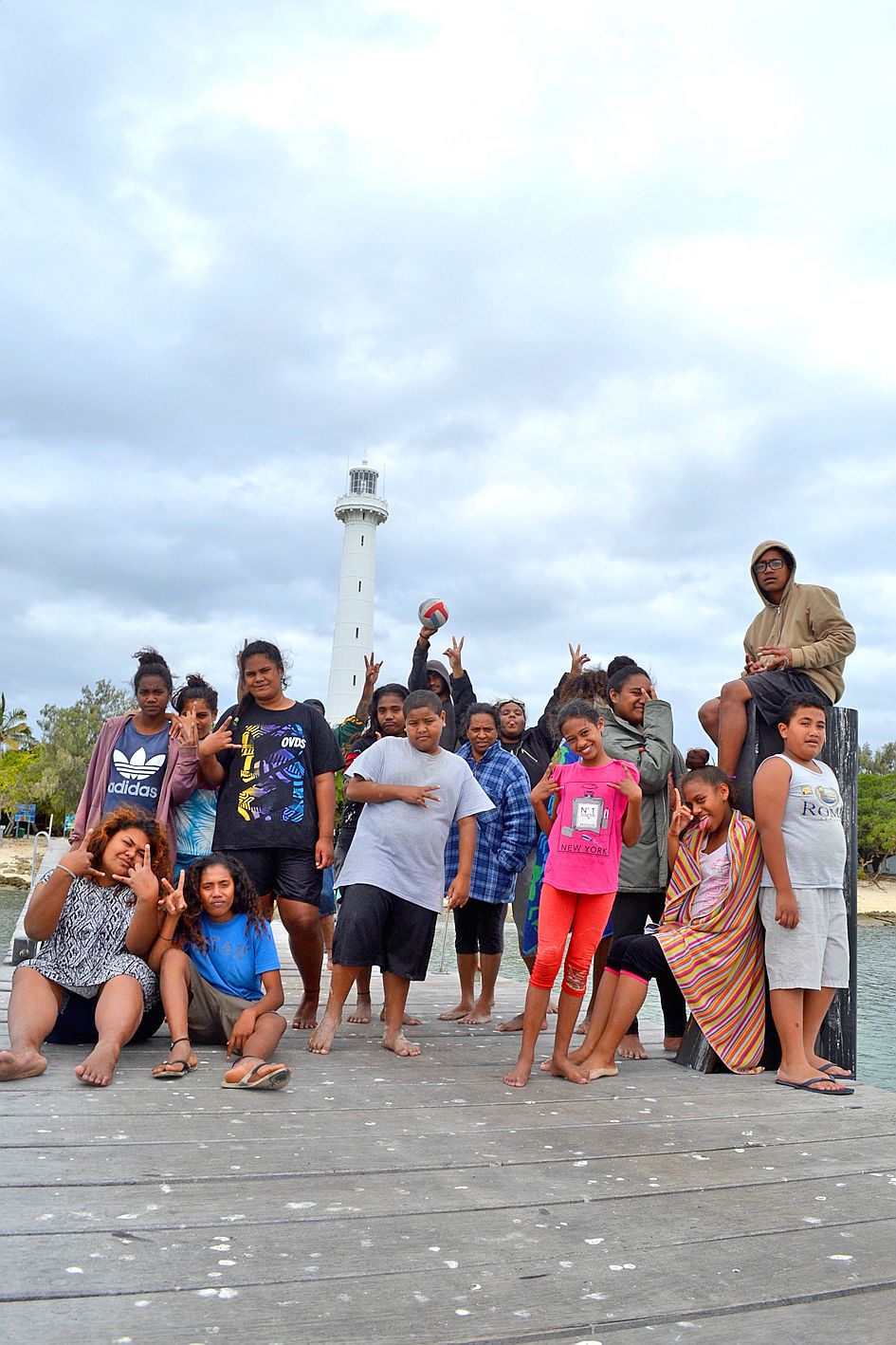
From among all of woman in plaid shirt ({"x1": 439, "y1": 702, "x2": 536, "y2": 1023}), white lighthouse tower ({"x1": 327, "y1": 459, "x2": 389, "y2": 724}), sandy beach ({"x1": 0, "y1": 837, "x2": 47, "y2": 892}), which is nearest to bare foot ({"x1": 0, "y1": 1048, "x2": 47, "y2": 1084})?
woman in plaid shirt ({"x1": 439, "y1": 702, "x2": 536, "y2": 1023})

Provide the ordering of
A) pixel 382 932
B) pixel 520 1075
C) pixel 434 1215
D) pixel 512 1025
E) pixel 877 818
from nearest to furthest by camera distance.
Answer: pixel 434 1215
pixel 520 1075
pixel 382 932
pixel 512 1025
pixel 877 818

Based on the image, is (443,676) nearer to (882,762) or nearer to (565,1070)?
(565,1070)

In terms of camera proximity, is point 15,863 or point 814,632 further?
point 15,863

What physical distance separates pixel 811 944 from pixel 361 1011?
2.39 meters

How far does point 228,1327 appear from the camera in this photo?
1.71 m

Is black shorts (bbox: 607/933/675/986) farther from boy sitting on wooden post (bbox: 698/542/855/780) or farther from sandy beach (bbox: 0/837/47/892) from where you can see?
sandy beach (bbox: 0/837/47/892)

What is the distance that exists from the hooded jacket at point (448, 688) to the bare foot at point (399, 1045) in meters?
1.88

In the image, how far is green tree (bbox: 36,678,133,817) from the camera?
39.3m

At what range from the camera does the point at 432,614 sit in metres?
6.93

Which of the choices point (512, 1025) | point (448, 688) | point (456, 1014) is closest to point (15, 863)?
point (448, 688)

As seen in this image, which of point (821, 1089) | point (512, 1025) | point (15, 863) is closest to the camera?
point (821, 1089)

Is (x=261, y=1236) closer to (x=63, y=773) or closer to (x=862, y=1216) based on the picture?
(x=862, y=1216)

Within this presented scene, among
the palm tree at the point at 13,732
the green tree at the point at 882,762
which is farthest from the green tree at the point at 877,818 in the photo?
the palm tree at the point at 13,732

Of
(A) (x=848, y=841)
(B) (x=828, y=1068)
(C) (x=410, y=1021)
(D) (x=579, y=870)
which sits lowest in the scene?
(C) (x=410, y=1021)
